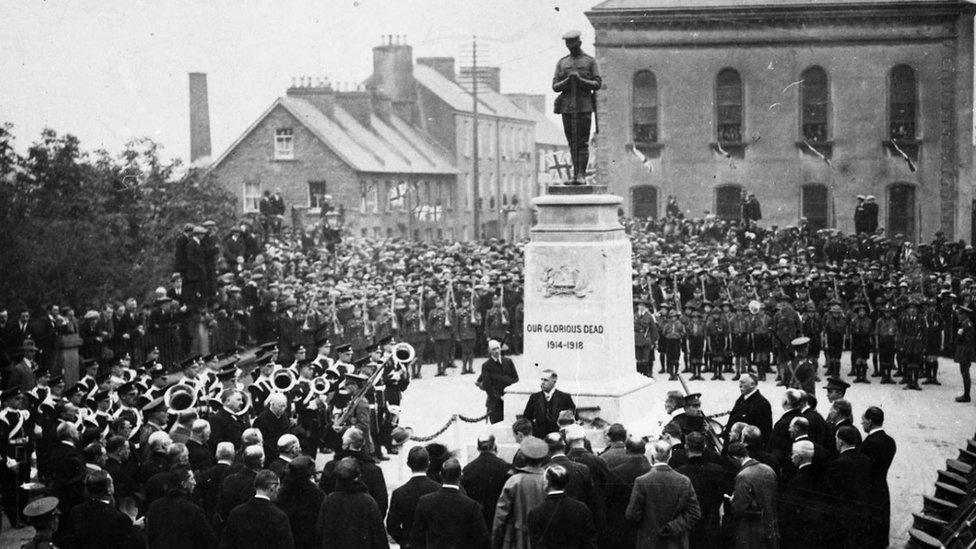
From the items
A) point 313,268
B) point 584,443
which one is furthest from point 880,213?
point 584,443

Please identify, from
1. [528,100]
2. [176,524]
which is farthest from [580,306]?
[528,100]

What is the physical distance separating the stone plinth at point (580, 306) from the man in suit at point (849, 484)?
171 inches

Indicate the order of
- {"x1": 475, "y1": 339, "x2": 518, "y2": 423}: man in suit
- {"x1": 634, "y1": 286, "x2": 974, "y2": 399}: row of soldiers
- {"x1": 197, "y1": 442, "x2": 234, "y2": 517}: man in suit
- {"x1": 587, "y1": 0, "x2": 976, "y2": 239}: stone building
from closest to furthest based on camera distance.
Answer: {"x1": 197, "y1": 442, "x2": 234, "y2": 517}: man in suit < {"x1": 475, "y1": 339, "x2": 518, "y2": 423}: man in suit < {"x1": 634, "y1": 286, "x2": 974, "y2": 399}: row of soldiers < {"x1": 587, "y1": 0, "x2": 976, "y2": 239}: stone building

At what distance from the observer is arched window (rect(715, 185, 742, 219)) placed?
136 ft

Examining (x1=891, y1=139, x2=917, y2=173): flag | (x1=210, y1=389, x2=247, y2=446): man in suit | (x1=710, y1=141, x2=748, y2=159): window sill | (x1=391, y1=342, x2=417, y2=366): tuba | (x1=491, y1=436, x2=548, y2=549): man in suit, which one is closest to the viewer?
(x1=491, y1=436, x2=548, y2=549): man in suit

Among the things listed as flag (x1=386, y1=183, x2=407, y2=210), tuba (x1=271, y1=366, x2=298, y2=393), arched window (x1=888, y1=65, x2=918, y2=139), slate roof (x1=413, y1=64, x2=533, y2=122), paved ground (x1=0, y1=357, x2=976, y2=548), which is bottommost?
paved ground (x1=0, y1=357, x2=976, y2=548)

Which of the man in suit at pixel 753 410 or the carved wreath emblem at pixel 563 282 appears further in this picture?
the carved wreath emblem at pixel 563 282

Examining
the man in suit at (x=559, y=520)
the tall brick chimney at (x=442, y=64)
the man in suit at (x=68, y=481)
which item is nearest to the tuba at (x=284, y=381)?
the man in suit at (x=68, y=481)

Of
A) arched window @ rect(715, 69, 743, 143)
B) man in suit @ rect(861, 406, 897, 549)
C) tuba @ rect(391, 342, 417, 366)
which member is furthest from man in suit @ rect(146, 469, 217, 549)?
arched window @ rect(715, 69, 743, 143)

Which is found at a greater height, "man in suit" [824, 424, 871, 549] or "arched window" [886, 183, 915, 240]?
"arched window" [886, 183, 915, 240]

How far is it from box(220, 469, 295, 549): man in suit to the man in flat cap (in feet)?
26.2

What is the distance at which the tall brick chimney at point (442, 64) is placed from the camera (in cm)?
6091

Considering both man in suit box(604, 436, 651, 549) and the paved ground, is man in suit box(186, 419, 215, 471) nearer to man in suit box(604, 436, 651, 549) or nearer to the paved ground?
the paved ground

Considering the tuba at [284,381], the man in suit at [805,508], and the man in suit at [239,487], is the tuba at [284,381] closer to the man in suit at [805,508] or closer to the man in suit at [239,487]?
the man in suit at [239,487]
